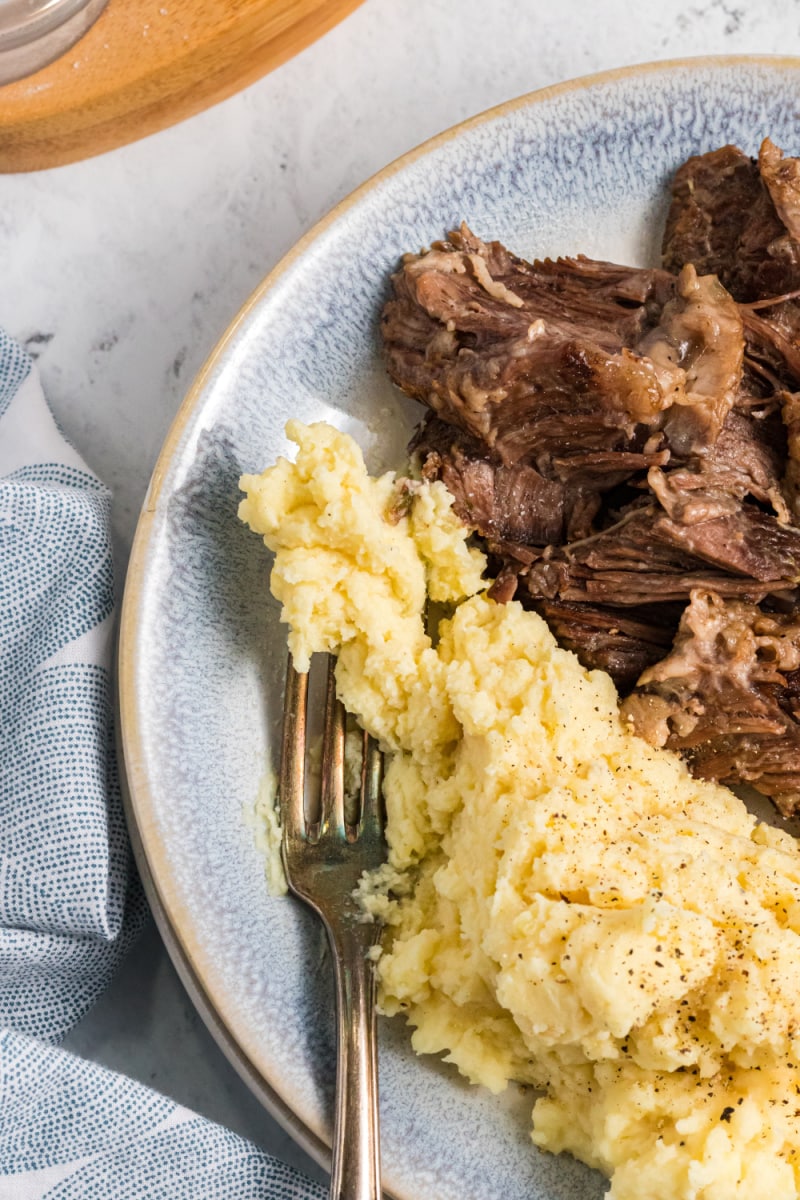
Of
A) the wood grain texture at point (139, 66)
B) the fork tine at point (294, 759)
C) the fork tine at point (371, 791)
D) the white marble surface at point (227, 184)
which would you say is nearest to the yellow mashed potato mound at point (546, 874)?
the fork tine at point (371, 791)

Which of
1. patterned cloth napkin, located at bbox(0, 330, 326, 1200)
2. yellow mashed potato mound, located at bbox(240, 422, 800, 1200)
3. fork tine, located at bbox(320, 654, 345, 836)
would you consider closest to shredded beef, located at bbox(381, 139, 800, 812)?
yellow mashed potato mound, located at bbox(240, 422, 800, 1200)

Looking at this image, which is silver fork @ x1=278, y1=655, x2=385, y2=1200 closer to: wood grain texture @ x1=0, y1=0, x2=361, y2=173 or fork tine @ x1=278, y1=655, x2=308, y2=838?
fork tine @ x1=278, y1=655, x2=308, y2=838

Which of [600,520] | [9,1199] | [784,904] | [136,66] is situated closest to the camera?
[784,904]

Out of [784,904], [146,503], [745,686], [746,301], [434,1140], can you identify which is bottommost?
[434,1140]

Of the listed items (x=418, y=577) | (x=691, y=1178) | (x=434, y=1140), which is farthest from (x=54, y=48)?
(x=691, y=1178)

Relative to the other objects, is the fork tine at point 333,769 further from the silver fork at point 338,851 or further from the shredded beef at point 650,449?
the shredded beef at point 650,449

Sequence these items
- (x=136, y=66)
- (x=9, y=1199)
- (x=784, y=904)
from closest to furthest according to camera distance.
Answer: (x=784, y=904)
(x=9, y=1199)
(x=136, y=66)

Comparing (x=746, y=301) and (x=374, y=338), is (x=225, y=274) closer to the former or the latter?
(x=374, y=338)
